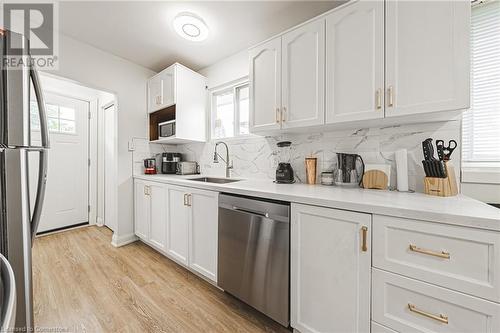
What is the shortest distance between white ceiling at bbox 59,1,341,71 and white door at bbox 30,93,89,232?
148 cm

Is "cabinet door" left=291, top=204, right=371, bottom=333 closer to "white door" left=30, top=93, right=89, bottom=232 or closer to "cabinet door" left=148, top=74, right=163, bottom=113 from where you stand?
"cabinet door" left=148, top=74, right=163, bottom=113

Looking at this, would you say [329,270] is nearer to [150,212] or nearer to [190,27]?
[150,212]

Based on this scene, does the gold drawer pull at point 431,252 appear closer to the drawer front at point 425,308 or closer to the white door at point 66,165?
the drawer front at point 425,308

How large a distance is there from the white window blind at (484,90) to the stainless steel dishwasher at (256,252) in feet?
4.37

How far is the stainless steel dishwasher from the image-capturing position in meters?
1.24

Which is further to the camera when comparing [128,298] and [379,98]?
[128,298]

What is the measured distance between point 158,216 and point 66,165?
7.13 ft

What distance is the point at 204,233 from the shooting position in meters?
1.73

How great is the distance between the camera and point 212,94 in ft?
9.01

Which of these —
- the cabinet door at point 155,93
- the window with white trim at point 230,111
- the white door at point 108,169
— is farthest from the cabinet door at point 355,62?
the white door at point 108,169

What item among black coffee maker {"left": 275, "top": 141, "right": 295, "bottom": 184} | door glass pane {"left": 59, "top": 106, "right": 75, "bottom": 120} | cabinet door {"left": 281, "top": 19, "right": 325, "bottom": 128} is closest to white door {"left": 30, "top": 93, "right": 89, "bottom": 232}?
door glass pane {"left": 59, "top": 106, "right": 75, "bottom": 120}

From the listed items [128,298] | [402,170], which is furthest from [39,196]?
[402,170]

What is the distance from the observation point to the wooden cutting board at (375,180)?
1418mm

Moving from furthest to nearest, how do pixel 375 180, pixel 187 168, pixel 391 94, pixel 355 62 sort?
pixel 187 168
pixel 375 180
pixel 355 62
pixel 391 94
